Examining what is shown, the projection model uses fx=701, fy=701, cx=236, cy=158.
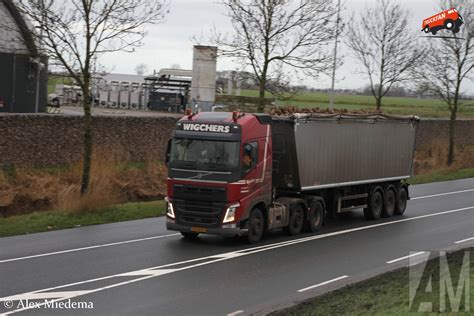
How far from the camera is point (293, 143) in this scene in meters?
17.6

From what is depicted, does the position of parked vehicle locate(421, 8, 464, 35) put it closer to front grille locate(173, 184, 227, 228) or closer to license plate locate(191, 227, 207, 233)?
front grille locate(173, 184, 227, 228)

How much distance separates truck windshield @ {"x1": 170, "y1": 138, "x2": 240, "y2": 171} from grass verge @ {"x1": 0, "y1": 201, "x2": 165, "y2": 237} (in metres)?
4.37

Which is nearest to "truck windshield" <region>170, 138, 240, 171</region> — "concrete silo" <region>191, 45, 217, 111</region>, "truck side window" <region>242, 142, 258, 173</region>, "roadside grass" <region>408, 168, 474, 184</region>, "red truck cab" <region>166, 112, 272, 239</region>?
"red truck cab" <region>166, 112, 272, 239</region>

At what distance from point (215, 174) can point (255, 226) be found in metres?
1.75

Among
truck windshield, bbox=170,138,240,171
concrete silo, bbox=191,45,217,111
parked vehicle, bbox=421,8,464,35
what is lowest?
truck windshield, bbox=170,138,240,171

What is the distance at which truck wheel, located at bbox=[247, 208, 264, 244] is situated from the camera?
16438mm

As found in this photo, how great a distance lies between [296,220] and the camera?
18.2 m

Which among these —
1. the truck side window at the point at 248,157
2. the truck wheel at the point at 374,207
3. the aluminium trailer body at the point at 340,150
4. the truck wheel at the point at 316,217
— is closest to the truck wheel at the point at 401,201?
the aluminium trailer body at the point at 340,150

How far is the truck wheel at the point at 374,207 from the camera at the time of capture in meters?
21.6

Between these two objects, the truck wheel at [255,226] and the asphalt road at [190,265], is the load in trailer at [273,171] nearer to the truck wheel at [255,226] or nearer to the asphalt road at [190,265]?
the truck wheel at [255,226]

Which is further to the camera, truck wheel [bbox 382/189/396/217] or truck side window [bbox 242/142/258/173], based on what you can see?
truck wheel [bbox 382/189/396/217]

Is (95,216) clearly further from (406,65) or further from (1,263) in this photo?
(406,65)

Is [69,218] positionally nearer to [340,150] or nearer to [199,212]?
[199,212]

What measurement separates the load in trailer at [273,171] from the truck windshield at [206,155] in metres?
0.02
